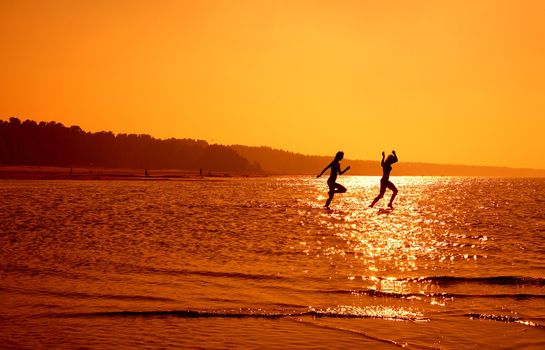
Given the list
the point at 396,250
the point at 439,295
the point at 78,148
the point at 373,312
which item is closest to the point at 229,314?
the point at 373,312

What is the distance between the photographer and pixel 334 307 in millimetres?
8141

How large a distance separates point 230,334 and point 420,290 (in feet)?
12.9

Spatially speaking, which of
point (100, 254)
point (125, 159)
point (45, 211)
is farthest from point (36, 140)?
point (100, 254)

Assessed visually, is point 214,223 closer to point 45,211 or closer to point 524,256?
point 45,211

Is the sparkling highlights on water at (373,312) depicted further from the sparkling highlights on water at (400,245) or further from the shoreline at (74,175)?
the shoreline at (74,175)

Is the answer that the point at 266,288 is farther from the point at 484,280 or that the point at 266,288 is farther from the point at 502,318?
the point at 484,280

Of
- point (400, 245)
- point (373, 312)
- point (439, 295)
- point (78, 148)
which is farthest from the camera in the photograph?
point (78, 148)

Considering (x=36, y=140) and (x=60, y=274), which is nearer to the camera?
(x=60, y=274)

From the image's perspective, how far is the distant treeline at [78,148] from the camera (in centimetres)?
13555

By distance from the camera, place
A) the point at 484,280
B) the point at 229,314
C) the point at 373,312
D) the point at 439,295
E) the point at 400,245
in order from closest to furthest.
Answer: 1. the point at 229,314
2. the point at 373,312
3. the point at 439,295
4. the point at 484,280
5. the point at 400,245

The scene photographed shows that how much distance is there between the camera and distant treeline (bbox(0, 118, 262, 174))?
13555 centimetres

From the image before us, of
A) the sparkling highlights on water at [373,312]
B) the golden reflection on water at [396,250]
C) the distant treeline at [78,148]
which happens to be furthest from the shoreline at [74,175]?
the sparkling highlights on water at [373,312]

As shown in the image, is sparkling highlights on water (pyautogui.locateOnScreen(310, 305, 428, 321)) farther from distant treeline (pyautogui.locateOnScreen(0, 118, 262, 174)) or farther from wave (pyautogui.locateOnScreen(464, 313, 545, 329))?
distant treeline (pyautogui.locateOnScreen(0, 118, 262, 174))

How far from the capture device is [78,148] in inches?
6211
